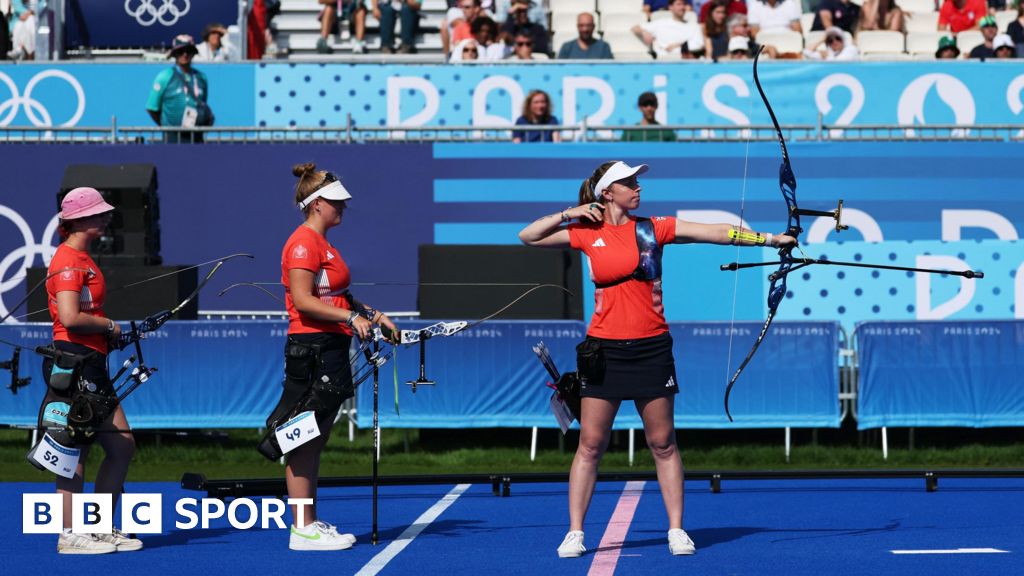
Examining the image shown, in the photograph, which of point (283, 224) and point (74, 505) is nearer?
point (74, 505)

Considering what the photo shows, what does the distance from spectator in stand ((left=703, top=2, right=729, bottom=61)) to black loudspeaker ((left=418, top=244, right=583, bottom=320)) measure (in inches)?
197

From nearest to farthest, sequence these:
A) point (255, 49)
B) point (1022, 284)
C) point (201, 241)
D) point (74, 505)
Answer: point (74, 505) < point (1022, 284) < point (201, 241) < point (255, 49)

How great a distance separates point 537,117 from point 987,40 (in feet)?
19.9

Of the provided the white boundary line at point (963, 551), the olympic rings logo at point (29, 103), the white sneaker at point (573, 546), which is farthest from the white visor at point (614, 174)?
the olympic rings logo at point (29, 103)

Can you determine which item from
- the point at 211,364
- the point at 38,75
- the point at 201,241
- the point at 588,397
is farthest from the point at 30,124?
the point at 588,397

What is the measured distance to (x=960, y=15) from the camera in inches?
796

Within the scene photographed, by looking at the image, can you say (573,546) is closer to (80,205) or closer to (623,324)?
(623,324)

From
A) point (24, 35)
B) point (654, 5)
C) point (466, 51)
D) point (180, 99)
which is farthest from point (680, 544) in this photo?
point (24, 35)

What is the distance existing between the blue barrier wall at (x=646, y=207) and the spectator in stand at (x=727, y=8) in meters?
3.57

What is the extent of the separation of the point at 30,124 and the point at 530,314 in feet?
22.1

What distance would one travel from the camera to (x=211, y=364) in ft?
45.4

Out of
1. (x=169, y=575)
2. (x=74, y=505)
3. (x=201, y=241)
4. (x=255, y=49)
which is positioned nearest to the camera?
(x=169, y=575)

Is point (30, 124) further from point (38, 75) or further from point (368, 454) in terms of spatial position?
point (368, 454)

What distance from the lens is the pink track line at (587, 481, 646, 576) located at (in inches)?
309
